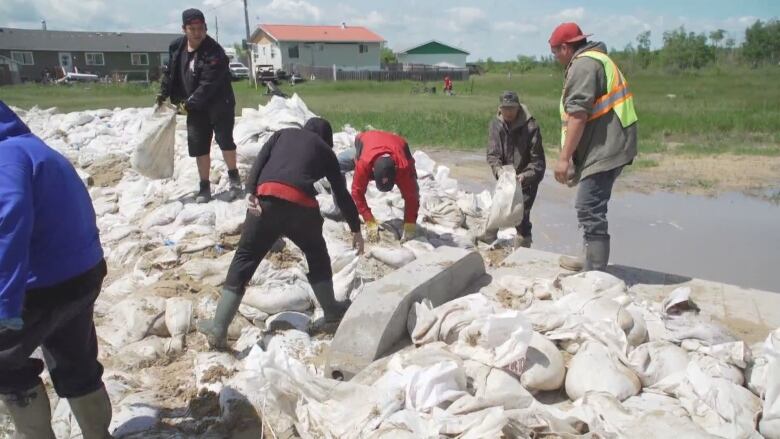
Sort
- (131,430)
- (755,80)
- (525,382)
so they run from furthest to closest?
1. (755,80)
2. (131,430)
3. (525,382)

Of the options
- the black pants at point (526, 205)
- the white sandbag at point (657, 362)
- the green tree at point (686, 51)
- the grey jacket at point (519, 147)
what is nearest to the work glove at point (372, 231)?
the grey jacket at point (519, 147)

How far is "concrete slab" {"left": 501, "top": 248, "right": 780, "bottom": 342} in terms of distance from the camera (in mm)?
3250

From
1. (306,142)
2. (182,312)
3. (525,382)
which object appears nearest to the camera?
(525,382)

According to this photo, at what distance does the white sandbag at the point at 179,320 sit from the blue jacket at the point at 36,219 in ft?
4.33

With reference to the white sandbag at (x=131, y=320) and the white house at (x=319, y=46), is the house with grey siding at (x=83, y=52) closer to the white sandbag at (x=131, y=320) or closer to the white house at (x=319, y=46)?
the white house at (x=319, y=46)

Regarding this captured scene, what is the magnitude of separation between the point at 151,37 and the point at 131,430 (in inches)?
2148

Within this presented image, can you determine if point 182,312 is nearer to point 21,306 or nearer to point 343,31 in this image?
point 21,306

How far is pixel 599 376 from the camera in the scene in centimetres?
244

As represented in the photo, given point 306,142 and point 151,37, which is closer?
point 306,142

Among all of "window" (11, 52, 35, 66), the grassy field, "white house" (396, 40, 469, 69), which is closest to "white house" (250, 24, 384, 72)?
"white house" (396, 40, 469, 69)

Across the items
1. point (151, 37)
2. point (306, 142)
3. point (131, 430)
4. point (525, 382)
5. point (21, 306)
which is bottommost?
point (131, 430)

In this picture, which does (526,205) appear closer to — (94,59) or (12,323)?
(12,323)

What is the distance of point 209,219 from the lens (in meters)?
5.12

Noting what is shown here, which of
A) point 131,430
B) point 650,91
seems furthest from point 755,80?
point 131,430
